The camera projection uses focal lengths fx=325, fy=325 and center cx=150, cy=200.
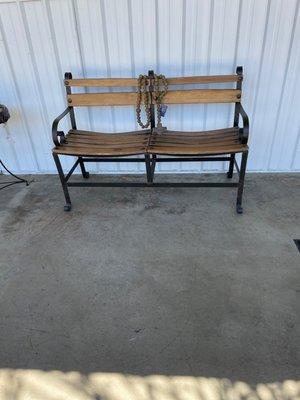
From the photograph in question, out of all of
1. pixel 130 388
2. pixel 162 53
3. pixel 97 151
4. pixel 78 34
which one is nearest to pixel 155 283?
pixel 130 388

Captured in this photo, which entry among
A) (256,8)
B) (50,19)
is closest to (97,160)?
(50,19)

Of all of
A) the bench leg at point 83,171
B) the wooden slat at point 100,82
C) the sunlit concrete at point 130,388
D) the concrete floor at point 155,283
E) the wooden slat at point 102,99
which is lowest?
the sunlit concrete at point 130,388

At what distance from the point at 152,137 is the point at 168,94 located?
356 mm

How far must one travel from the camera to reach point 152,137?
8.05ft

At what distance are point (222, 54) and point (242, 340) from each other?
2.00 meters

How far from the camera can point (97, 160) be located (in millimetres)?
2805

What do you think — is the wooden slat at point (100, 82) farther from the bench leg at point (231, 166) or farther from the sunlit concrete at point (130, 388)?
the sunlit concrete at point (130, 388)

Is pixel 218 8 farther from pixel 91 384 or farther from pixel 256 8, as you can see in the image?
pixel 91 384

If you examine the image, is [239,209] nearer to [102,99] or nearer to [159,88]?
[159,88]

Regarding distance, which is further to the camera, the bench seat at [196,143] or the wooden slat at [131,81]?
the wooden slat at [131,81]

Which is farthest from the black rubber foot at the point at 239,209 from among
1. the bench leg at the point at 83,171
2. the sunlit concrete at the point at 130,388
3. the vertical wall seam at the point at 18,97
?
the vertical wall seam at the point at 18,97

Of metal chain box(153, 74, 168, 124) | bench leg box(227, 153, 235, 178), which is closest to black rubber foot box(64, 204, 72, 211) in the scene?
metal chain box(153, 74, 168, 124)

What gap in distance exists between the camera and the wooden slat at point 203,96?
2.44 m

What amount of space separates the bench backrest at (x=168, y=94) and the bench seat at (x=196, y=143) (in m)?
0.25
